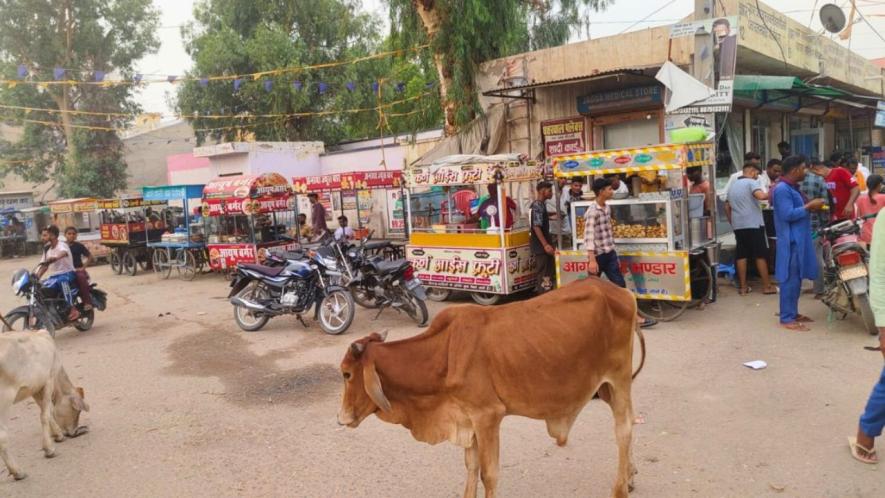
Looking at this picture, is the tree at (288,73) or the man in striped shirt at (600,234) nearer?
the man in striped shirt at (600,234)

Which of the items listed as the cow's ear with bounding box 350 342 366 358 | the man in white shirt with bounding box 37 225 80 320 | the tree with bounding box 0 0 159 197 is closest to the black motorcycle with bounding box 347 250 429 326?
the man in white shirt with bounding box 37 225 80 320

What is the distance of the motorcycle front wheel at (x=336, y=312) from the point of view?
872cm

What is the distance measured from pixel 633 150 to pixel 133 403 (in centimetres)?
605

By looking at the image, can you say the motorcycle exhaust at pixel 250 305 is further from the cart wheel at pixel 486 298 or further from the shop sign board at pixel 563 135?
the shop sign board at pixel 563 135

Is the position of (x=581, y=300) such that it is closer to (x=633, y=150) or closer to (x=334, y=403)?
(x=334, y=403)

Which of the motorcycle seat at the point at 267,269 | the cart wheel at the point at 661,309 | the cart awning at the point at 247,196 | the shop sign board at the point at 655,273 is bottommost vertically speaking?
the cart wheel at the point at 661,309

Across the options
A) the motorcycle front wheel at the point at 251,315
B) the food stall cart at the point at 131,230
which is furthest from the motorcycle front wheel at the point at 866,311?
the food stall cart at the point at 131,230

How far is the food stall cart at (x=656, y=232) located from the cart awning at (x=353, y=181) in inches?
250

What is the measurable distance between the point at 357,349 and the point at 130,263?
16.8 meters

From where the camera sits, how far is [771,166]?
9727 millimetres

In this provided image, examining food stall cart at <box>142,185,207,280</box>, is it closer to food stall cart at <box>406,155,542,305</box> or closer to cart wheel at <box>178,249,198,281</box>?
cart wheel at <box>178,249,198,281</box>

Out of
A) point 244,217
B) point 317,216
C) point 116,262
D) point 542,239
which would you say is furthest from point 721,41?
point 116,262

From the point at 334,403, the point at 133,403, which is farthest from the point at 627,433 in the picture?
the point at 133,403

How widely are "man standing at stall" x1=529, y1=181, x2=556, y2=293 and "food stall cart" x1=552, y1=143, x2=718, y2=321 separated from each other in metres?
0.60
